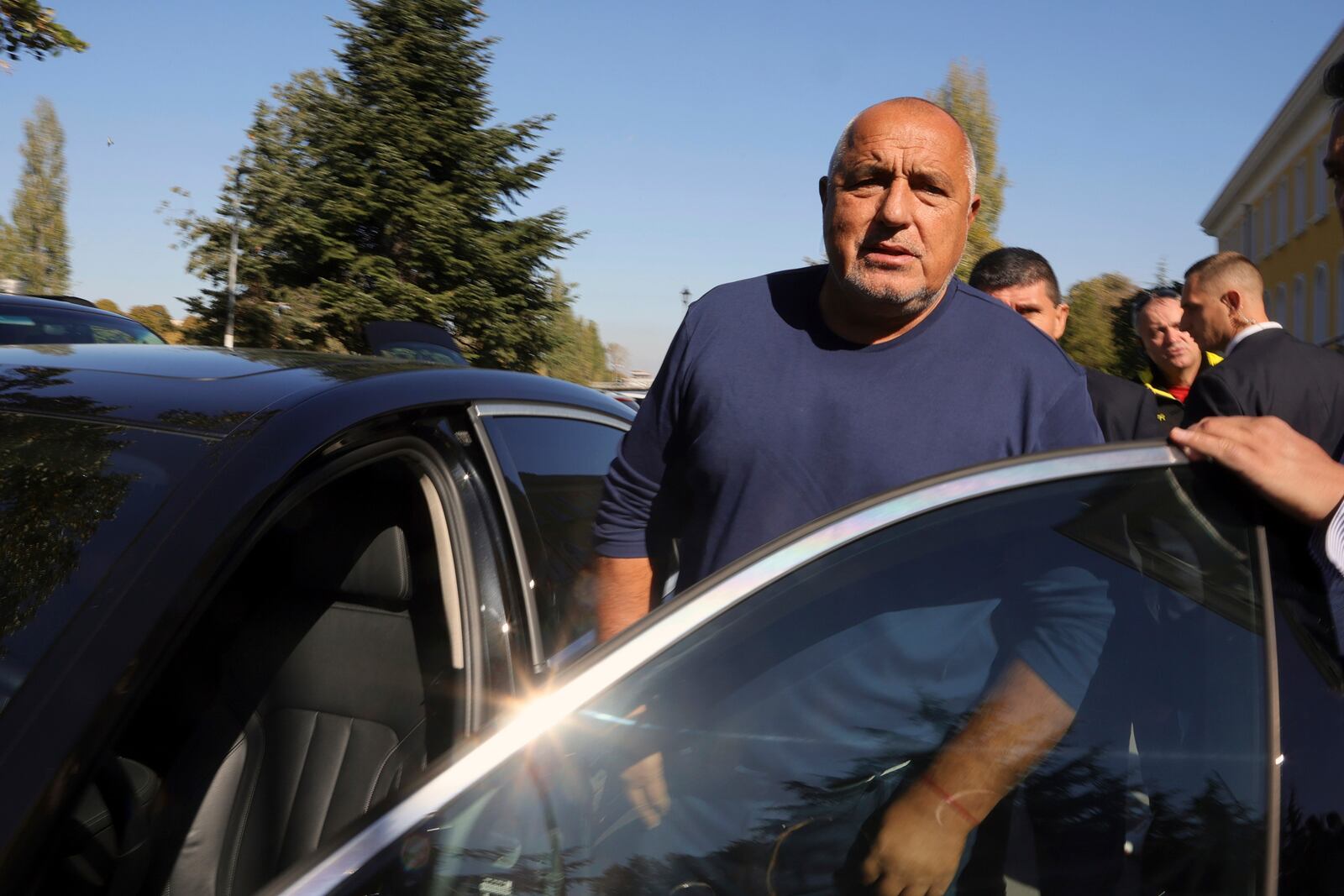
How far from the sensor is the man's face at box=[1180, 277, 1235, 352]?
375 cm

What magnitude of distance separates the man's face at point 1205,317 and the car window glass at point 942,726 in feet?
8.99

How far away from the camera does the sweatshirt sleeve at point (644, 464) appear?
2.21 metres

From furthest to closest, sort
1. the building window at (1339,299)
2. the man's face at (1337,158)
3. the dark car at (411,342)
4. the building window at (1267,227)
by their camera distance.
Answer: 1. the building window at (1267,227)
2. the building window at (1339,299)
3. the dark car at (411,342)
4. the man's face at (1337,158)

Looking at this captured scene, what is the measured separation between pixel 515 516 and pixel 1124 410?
2547 mm

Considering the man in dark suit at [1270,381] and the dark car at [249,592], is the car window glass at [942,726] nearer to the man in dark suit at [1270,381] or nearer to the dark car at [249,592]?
the dark car at [249,592]

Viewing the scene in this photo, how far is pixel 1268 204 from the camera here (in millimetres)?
36562

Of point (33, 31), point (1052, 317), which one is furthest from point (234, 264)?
point (1052, 317)

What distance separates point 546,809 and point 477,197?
101ft

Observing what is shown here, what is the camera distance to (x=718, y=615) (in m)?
1.19

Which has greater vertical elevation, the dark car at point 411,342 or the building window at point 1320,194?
the building window at point 1320,194

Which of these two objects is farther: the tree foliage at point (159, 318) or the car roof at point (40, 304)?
the tree foliage at point (159, 318)

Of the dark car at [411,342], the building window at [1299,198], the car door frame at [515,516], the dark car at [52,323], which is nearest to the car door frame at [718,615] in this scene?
the car door frame at [515,516]

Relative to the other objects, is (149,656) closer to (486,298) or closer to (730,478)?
(730,478)

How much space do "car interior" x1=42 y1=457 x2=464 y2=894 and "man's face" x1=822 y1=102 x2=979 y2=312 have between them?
36.4 inches
